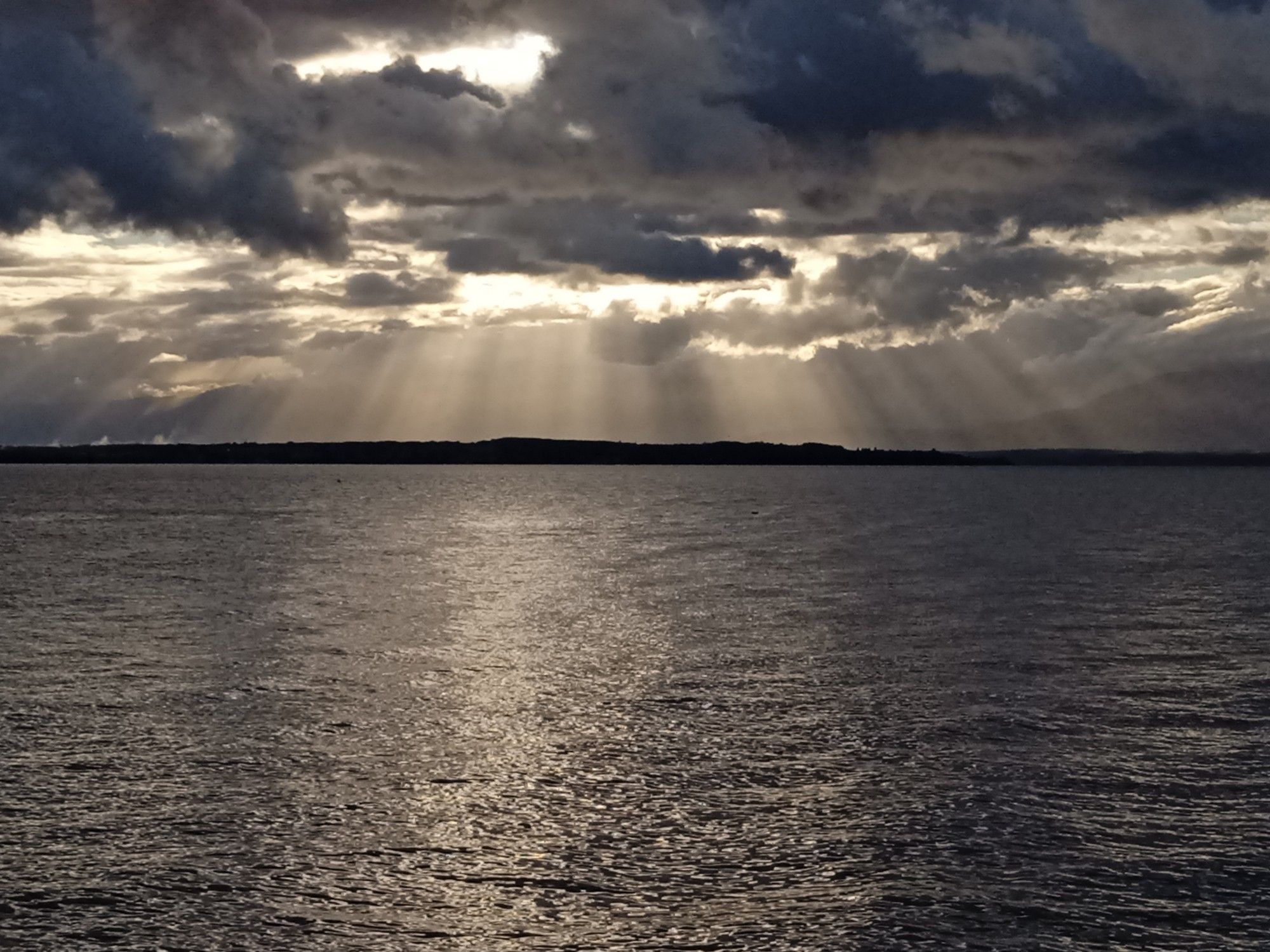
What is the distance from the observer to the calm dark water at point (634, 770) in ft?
64.6

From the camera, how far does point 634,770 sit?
27938 mm

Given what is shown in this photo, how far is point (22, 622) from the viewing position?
52312mm

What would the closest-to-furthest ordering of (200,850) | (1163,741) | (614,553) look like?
(200,850)
(1163,741)
(614,553)

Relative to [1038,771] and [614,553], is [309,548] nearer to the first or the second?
[614,553]

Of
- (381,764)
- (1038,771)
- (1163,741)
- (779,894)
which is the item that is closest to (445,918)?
(779,894)

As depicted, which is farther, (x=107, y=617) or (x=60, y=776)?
(x=107, y=617)

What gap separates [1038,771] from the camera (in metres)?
27.9

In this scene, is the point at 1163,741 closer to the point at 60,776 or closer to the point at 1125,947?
the point at 1125,947

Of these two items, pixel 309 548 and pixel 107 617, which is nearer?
pixel 107 617

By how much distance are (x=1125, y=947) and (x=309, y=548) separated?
8536 cm

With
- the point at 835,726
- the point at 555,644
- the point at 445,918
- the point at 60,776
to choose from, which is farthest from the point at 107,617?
the point at 445,918

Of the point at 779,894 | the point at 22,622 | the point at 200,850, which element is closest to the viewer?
the point at 779,894

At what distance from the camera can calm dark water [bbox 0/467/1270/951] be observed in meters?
19.7

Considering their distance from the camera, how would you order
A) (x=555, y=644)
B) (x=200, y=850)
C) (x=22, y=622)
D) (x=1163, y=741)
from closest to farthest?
(x=200, y=850), (x=1163, y=741), (x=555, y=644), (x=22, y=622)
